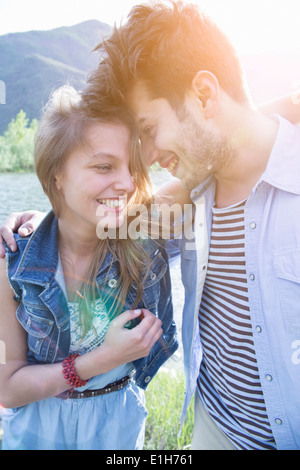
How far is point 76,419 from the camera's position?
162 centimetres

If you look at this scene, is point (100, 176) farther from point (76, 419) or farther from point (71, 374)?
point (76, 419)

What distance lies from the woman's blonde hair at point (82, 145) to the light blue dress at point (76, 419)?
0.08m

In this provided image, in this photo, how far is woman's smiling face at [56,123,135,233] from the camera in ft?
5.17

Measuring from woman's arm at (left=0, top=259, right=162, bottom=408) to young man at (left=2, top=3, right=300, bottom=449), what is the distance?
428mm

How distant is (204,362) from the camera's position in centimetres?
185

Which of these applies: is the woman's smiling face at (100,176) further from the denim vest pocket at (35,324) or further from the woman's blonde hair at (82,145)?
the denim vest pocket at (35,324)

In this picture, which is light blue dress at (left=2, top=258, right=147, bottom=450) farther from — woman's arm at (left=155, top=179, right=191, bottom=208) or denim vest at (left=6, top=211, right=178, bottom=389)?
woman's arm at (left=155, top=179, right=191, bottom=208)

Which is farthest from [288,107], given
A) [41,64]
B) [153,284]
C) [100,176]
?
[41,64]

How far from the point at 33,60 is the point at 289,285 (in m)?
73.3

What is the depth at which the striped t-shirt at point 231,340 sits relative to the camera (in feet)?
4.89

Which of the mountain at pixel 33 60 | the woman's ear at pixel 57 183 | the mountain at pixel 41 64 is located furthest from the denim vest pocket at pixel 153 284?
the mountain at pixel 33 60

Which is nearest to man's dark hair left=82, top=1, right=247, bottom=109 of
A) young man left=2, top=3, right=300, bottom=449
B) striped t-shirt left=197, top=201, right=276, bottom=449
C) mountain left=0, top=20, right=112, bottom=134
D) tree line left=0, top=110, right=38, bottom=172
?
young man left=2, top=3, right=300, bottom=449
